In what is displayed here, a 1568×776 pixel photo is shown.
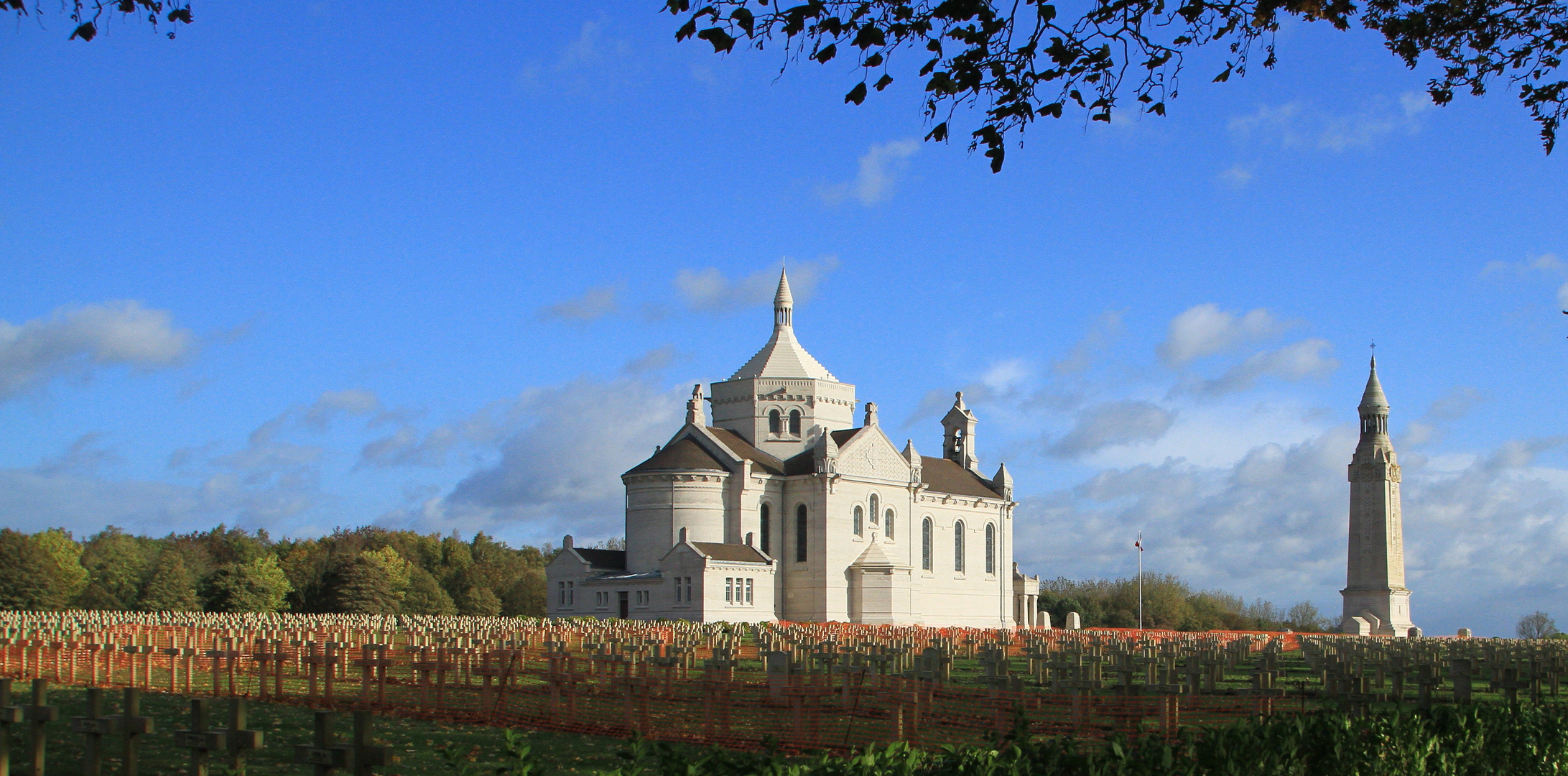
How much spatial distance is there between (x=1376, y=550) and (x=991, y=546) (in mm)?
21944

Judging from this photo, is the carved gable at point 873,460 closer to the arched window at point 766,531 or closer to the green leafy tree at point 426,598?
the arched window at point 766,531

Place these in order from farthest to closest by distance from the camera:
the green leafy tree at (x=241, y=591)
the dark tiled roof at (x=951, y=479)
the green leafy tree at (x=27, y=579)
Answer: the dark tiled roof at (x=951, y=479) → the green leafy tree at (x=241, y=591) → the green leafy tree at (x=27, y=579)

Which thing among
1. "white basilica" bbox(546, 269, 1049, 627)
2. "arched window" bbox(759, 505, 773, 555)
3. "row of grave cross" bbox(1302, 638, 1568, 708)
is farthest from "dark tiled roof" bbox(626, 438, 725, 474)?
"row of grave cross" bbox(1302, 638, 1568, 708)

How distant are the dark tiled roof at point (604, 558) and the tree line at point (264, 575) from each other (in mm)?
10571

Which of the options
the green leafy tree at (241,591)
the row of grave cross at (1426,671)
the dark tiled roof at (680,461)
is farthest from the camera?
the dark tiled roof at (680,461)

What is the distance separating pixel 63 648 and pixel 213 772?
1911 centimetres

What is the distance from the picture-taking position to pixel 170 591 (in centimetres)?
7231

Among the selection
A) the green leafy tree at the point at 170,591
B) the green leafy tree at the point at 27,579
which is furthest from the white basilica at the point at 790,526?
the green leafy tree at the point at 27,579

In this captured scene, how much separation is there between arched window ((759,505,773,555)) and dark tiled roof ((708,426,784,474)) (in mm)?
2178

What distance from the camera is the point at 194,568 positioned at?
84.6 meters

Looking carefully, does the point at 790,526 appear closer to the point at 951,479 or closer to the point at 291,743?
the point at 951,479

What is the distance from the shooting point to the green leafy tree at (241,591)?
69.1 meters

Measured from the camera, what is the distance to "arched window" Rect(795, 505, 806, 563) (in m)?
A: 75.8

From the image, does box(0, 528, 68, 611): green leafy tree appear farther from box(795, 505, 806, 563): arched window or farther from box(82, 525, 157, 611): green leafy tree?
box(795, 505, 806, 563): arched window
